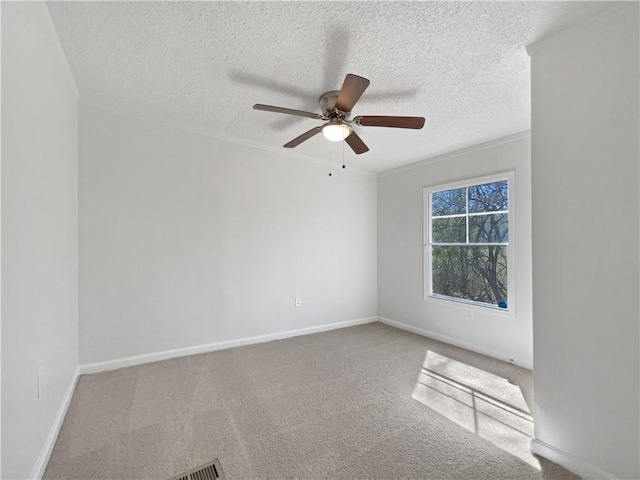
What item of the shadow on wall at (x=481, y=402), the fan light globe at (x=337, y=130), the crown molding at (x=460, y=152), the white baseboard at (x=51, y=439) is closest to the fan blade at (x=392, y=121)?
Answer: the fan light globe at (x=337, y=130)

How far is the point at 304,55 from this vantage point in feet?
6.37

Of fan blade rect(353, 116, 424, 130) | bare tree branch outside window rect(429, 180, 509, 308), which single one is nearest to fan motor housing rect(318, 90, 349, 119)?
fan blade rect(353, 116, 424, 130)

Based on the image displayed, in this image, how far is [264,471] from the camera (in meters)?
1.60

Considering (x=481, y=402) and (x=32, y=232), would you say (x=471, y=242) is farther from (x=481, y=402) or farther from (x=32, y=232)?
(x=32, y=232)

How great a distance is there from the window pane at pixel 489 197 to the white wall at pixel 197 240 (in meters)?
1.74

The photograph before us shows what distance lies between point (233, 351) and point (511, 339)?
122 inches

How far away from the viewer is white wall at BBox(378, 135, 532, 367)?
3059 mm

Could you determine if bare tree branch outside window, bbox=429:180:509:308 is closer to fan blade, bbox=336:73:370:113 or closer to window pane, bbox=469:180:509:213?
window pane, bbox=469:180:509:213

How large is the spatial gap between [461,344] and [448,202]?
5.98ft

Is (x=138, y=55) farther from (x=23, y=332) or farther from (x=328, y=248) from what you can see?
(x=328, y=248)

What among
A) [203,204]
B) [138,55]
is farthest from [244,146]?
[138,55]

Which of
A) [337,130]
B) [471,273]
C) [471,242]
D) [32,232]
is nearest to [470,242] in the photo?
[471,242]

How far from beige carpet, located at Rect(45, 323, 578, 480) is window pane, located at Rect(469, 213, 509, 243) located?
4.48ft

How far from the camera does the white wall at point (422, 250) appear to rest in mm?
3059
